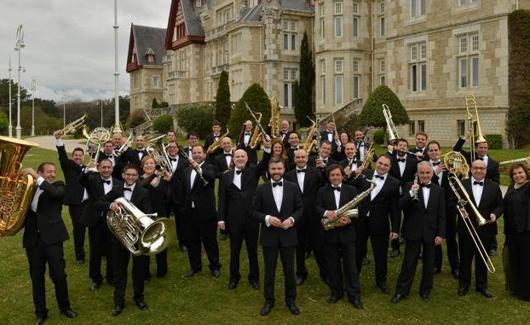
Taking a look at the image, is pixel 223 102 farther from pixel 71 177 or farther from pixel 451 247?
Answer: pixel 451 247

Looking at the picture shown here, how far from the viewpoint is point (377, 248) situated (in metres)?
7.77

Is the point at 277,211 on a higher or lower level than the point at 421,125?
lower

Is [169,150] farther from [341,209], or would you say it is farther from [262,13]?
[262,13]

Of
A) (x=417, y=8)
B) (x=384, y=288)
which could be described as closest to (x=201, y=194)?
(x=384, y=288)

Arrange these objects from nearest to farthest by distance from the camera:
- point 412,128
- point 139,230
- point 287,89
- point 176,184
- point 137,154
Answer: point 139,230, point 176,184, point 137,154, point 412,128, point 287,89

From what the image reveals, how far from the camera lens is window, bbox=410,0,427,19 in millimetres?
25766

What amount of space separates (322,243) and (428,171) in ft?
5.88

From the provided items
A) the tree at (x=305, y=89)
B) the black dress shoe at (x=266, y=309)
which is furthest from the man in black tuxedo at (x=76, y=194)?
the tree at (x=305, y=89)

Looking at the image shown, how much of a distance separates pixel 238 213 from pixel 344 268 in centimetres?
173

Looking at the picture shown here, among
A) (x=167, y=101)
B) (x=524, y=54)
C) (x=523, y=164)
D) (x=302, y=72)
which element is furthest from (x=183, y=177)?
(x=167, y=101)

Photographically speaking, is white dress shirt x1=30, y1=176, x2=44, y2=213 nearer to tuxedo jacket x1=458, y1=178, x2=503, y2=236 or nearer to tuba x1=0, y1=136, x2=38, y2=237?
tuba x1=0, y1=136, x2=38, y2=237

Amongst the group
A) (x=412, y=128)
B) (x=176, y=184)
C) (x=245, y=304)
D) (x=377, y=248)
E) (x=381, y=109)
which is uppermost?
(x=381, y=109)

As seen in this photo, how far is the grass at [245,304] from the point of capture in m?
6.89

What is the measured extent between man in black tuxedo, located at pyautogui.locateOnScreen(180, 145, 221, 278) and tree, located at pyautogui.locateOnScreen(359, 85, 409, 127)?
1724 centimetres
